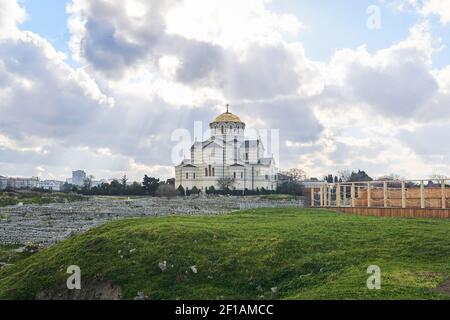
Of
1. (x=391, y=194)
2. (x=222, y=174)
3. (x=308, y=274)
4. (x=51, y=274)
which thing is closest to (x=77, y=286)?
(x=51, y=274)

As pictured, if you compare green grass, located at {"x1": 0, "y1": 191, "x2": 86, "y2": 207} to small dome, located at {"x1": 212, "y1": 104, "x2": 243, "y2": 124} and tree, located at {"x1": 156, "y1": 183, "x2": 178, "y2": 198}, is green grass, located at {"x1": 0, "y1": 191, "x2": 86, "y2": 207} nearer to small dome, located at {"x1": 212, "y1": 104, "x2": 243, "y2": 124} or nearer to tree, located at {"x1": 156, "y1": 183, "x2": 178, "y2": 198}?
tree, located at {"x1": 156, "y1": 183, "x2": 178, "y2": 198}

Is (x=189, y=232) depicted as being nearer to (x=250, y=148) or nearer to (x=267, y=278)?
(x=267, y=278)

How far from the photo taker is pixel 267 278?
37.5 ft

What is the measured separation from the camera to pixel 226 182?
10425 centimetres

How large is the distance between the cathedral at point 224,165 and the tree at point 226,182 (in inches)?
27.6

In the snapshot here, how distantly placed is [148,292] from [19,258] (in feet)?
33.2

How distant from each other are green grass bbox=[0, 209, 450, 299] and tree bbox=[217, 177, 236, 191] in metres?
87.3

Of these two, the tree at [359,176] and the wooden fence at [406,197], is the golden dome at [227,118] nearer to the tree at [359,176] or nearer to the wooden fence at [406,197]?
the tree at [359,176]

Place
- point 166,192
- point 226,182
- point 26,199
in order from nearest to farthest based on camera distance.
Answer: point 26,199 → point 166,192 → point 226,182

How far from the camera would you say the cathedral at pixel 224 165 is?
Answer: 108 m

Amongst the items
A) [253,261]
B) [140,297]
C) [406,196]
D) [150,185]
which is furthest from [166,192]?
[140,297]

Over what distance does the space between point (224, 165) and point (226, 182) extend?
6625 millimetres

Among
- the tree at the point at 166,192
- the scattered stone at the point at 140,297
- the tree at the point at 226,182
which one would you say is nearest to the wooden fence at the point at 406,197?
the scattered stone at the point at 140,297

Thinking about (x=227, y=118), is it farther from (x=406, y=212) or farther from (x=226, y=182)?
(x=406, y=212)
